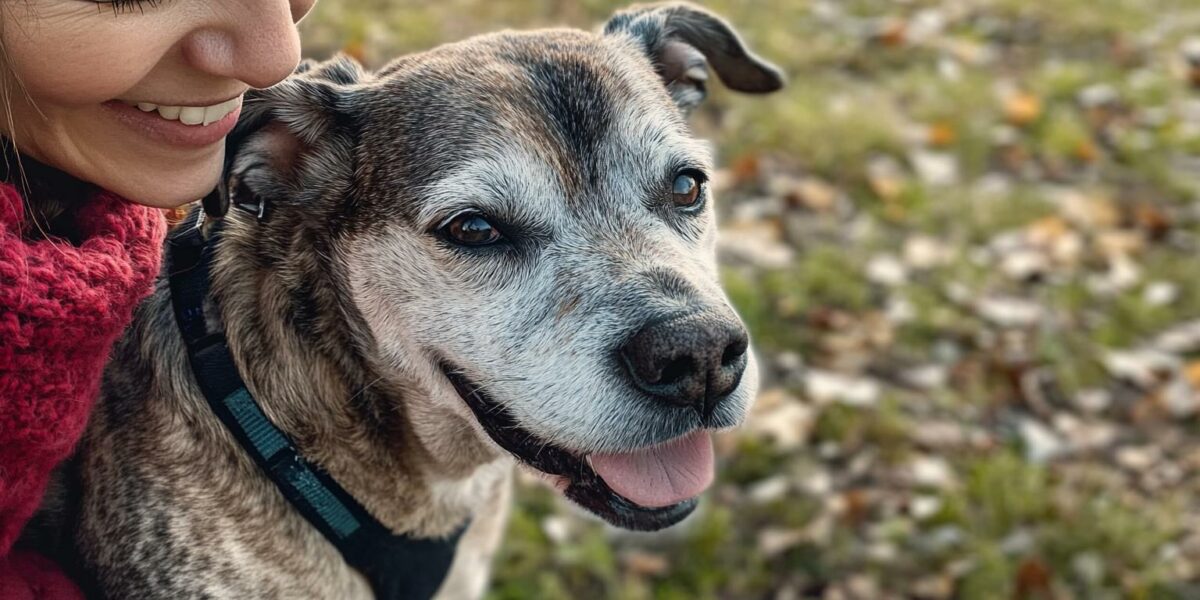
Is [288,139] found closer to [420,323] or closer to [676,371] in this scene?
[420,323]

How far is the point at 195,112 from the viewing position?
88.9 inches

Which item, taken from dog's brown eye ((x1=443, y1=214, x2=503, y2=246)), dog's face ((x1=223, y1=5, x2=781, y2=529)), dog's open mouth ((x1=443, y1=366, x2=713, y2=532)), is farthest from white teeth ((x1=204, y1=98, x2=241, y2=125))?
dog's open mouth ((x1=443, y1=366, x2=713, y2=532))

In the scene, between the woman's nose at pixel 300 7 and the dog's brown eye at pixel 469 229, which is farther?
the dog's brown eye at pixel 469 229

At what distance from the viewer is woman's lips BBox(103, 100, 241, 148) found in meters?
2.17

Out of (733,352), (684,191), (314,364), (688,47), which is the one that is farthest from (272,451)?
(688,47)

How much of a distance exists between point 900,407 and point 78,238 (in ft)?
11.3

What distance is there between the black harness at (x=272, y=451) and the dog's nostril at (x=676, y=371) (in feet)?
2.79

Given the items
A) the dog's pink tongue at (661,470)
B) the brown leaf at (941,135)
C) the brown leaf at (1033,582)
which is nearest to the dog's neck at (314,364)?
the dog's pink tongue at (661,470)

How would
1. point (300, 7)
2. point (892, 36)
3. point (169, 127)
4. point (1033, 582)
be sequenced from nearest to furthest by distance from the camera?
1. point (169, 127)
2. point (300, 7)
3. point (1033, 582)
4. point (892, 36)

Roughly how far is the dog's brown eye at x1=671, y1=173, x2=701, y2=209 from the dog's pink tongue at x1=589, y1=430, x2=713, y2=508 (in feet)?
1.93

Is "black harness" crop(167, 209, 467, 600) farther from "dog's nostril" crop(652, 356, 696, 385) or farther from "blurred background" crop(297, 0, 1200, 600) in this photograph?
"blurred background" crop(297, 0, 1200, 600)

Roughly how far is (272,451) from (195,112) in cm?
78

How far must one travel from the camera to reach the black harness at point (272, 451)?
2.57 metres

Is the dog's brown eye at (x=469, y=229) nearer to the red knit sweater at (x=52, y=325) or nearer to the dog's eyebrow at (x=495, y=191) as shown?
the dog's eyebrow at (x=495, y=191)
